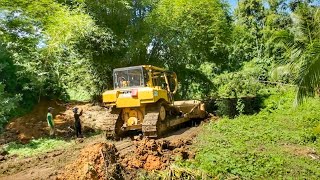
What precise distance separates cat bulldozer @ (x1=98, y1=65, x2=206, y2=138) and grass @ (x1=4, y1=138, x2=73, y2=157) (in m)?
1.59

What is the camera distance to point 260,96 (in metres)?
17.8

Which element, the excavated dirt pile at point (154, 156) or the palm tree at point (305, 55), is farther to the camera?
the excavated dirt pile at point (154, 156)

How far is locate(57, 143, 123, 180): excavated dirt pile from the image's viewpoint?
21.4ft

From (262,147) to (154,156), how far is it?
3.20 meters

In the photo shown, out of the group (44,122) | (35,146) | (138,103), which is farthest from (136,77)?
(44,122)

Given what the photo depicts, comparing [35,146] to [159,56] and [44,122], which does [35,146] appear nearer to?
[44,122]

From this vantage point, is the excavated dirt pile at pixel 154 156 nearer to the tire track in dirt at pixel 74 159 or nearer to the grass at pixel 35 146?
the tire track in dirt at pixel 74 159

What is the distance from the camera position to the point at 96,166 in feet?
21.9

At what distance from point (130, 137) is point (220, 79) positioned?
8360 millimetres

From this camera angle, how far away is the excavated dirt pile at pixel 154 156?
24.2 ft

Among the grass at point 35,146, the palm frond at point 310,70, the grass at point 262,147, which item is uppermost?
the palm frond at point 310,70

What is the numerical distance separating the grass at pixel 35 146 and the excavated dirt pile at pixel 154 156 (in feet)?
12.6

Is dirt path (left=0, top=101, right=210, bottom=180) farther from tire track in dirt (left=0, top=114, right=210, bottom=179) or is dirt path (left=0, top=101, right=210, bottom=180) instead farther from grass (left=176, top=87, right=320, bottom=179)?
grass (left=176, top=87, right=320, bottom=179)

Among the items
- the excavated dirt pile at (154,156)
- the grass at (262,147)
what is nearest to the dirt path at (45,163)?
the excavated dirt pile at (154,156)
